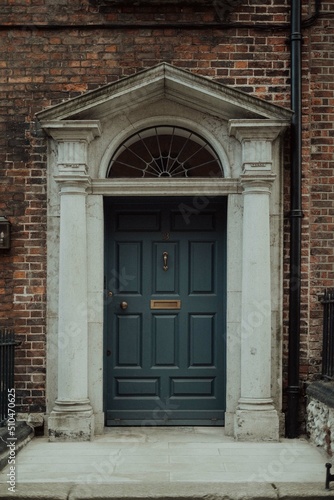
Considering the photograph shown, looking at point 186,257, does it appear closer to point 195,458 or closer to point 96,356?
point 96,356

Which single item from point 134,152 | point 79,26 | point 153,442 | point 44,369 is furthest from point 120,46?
point 153,442

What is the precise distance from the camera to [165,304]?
7.71 metres

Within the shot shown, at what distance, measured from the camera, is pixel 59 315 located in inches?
285

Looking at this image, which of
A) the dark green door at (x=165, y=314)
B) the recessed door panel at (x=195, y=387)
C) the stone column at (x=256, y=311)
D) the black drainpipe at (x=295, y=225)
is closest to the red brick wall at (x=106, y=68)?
the black drainpipe at (x=295, y=225)

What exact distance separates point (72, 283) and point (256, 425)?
2.36m

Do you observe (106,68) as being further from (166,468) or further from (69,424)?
(166,468)

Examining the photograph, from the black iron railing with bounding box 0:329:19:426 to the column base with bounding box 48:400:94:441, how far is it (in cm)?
55

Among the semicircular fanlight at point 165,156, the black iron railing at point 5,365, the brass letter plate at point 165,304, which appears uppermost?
the semicircular fanlight at point 165,156

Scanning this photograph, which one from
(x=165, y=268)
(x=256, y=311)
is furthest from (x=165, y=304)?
(x=256, y=311)

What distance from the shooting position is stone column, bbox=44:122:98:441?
716 cm

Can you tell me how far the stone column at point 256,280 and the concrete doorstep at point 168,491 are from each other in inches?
67.0

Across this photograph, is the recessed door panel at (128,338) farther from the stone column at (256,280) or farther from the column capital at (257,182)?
the column capital at (257,182)

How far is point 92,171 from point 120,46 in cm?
137

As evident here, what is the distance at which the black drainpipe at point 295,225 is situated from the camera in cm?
730
